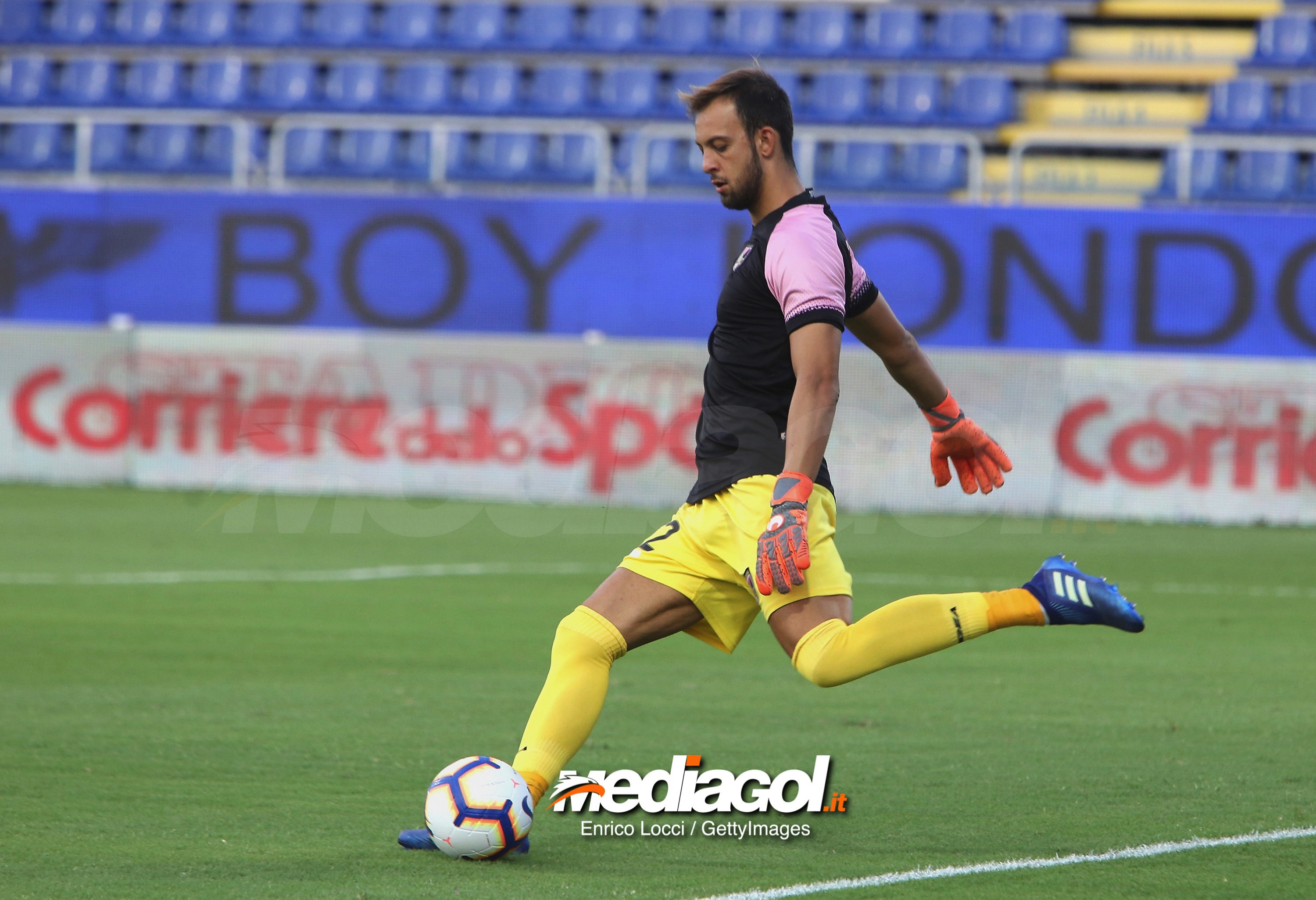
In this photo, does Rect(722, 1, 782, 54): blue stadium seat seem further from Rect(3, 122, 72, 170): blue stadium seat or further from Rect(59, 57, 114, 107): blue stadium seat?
Rect(3, 122, 72, 170): blue stadium seat

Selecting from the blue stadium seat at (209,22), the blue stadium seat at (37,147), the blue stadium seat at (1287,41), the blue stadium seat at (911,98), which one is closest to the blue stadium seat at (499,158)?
the blue stadium seat at (911,98)

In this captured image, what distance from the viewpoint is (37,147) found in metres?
21.4

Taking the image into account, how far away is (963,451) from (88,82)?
20147 millimetres

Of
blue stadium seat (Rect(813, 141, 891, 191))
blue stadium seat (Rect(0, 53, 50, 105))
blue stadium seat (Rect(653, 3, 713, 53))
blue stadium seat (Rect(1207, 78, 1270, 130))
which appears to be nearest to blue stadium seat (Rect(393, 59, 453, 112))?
blue stadium seat (Rect(653, 3, 713, 53))

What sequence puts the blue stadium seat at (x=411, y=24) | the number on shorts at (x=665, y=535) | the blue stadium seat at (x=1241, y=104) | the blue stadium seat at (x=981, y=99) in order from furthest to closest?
1. the blue stadium seat at (x=411, y=24)
2. the blue stadium seat at (x=981, y=99)
3. the blue stadium seat at (x=1241, y=104)
4. the number on shorts at (x=665, y=535)

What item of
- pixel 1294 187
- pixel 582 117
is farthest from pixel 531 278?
pixel 1294 187

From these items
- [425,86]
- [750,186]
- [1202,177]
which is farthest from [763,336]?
[425,86]

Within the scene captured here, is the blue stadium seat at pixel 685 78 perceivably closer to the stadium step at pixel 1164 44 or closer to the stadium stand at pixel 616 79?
the stadium stand at pixel 616 79

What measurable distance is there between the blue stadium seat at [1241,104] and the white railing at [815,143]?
3324 millimetres

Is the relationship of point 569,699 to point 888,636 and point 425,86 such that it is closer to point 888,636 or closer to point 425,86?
point 888,636

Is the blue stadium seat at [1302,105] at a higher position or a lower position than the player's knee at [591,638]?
higher

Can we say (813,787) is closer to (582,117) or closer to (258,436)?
(258,436)

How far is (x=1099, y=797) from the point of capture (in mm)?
5625

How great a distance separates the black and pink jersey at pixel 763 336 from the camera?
4617mm
